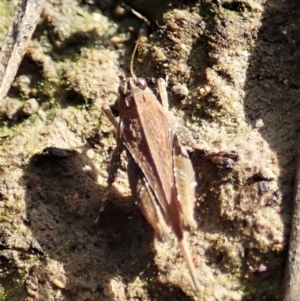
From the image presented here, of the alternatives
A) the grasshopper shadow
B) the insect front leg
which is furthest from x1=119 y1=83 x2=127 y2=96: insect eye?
the grasshopper shadow

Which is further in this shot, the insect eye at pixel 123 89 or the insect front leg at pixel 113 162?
the insect eye at pixel 123 89

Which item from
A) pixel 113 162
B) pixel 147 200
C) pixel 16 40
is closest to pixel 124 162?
pixel 113 162

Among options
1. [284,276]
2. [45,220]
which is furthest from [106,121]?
[284,276]

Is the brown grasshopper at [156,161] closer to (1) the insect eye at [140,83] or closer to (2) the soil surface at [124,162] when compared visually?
(1) the insect eye at [140,83]

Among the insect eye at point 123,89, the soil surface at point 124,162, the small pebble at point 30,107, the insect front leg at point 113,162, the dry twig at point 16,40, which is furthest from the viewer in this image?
the small pebble at point 30,107

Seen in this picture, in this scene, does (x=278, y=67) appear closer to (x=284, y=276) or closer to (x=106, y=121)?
(x=106, y=121)

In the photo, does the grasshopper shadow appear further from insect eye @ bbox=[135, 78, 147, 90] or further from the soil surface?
insect eye @ bbox=[135, 78, 147, 90]

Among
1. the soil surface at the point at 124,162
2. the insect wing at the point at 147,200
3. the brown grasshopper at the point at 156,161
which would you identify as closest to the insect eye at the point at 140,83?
the brown grasshopper at the point at 156,161

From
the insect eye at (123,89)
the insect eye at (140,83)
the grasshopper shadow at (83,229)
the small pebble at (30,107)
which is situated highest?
the insect eye at (140,83)
